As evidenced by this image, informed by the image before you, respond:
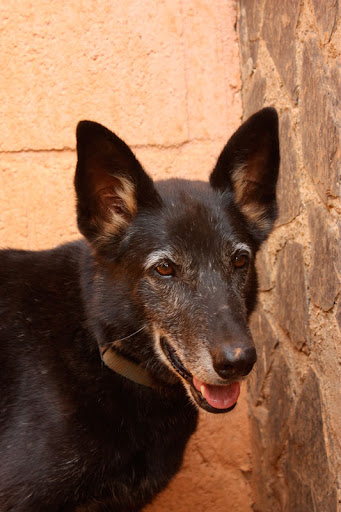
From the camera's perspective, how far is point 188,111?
13.3 feet

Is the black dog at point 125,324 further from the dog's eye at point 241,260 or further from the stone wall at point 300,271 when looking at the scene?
the stone wall at point 300,271

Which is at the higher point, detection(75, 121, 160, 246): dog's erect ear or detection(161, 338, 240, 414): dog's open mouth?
detection(75, 121, 160, 246): dog's erect ear

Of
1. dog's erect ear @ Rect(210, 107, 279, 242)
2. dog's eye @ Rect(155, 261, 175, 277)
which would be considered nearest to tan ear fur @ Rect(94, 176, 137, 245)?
dog's eye @ Rect(155, 261, 175, 277)

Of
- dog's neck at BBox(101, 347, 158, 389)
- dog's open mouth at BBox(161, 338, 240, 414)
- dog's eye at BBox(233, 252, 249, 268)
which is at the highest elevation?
dog's eye at BBox(233, 252, 249, 268)

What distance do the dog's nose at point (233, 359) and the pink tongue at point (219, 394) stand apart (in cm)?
19

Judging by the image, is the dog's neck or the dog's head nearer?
the dog's head

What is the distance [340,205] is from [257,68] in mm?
Answer: 1638

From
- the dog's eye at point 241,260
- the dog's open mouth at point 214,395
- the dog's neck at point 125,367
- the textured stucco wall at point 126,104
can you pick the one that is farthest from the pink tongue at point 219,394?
the textured stucco wall at point 126,104

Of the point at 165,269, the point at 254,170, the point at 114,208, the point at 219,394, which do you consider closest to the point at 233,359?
the point at 219,394

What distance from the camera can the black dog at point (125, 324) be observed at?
245 centimetres

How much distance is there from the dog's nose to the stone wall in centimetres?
46

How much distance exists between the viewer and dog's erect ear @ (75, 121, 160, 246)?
2539 millimetres

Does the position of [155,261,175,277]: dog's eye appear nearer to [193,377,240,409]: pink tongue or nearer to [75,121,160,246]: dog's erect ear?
[75,121,160,246]: dog's erect ear

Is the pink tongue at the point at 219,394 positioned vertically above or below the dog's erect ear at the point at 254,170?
below
